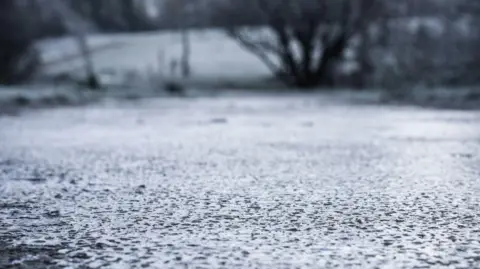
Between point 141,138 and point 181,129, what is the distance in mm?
1049

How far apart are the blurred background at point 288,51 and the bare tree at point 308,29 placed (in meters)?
0.03

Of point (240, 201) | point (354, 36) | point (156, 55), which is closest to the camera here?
point (240, 201)

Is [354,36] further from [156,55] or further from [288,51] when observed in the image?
[156,55]

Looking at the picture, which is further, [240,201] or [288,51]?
[288,51]

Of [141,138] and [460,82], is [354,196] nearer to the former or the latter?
[141,138]

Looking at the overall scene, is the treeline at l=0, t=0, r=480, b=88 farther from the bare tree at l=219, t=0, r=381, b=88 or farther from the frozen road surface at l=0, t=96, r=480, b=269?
the frozen road surface at l=0, t=96, r=480, b=269

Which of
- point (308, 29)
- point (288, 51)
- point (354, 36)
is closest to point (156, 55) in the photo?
point (288, 51)

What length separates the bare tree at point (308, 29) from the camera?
2031cm

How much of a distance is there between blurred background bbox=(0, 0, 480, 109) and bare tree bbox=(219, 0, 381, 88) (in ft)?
0.10

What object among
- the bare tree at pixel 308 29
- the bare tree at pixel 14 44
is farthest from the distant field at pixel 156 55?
the bare tree at pixel 14 44

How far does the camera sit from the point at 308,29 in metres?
20.4

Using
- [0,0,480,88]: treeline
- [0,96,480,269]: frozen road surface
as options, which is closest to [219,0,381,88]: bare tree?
[0,0,480,88]: treeline

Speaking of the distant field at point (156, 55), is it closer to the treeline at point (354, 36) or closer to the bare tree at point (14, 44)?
the treeline at point (354, 36)

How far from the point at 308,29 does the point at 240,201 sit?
18076 mm
